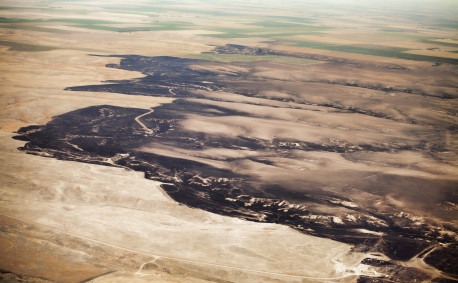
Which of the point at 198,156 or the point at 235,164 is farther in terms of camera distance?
the point at 198,156

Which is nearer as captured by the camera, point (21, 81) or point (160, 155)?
point (160, 155)

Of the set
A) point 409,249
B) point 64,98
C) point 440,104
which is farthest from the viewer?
point 440,104

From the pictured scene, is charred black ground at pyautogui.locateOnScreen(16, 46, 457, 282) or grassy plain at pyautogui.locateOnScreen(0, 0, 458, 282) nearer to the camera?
grassy plain at pyautogui.locateOnScreen(0, 0, 458, 282)

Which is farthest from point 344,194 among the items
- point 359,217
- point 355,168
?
point 355,168

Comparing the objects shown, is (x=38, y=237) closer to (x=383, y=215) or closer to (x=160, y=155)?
(x=160, y=155)

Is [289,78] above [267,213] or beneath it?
above

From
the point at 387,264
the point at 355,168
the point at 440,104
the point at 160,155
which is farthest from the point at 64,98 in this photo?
the point at 440,104

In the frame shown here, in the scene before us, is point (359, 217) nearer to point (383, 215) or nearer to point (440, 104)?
point (383, 215)

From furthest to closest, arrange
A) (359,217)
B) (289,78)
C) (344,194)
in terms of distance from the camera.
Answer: (289,78), (344,194), (359,217)

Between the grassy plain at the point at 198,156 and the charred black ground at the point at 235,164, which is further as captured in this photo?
the charred black ground at the point at 235,164
